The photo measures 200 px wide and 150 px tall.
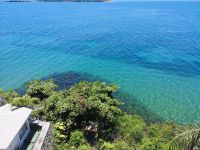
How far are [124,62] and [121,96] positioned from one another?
1697 cm

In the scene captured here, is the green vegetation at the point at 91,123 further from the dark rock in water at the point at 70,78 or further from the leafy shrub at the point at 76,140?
the dark rock in water at the point at 70,78

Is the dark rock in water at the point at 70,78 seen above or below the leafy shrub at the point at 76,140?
below

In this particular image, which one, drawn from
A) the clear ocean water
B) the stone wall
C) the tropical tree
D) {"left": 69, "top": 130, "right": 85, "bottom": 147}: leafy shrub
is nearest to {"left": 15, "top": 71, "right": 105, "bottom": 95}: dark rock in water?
the clear ocean water

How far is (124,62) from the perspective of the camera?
54875mm

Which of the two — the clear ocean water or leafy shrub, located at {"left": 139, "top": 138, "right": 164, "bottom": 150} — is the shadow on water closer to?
the clear ocean water

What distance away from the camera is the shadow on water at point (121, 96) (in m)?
34.3

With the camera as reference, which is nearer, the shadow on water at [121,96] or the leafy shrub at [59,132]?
the leafy shrub at [59,132]

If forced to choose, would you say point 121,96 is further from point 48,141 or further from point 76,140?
point 48,141

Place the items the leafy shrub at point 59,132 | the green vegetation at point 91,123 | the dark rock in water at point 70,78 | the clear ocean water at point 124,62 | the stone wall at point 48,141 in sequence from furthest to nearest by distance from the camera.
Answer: the dark rock in water at point 70,78, the clear ocean water at point 124,62, the green vegetation at point 91,123, the leafy shrub at point 59,132, the stone wall at point 48,141

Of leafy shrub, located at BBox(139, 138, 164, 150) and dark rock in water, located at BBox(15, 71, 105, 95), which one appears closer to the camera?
leafy shrub, located at BBox(139, 138, 164, 150)

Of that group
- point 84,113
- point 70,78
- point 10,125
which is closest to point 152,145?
point 84,113

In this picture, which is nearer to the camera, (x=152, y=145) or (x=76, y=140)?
(x=152, y=145)

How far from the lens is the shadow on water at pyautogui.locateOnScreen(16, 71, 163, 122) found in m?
34.3

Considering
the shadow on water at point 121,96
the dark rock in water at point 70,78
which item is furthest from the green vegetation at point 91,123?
the dark rock in water at point 70,78
